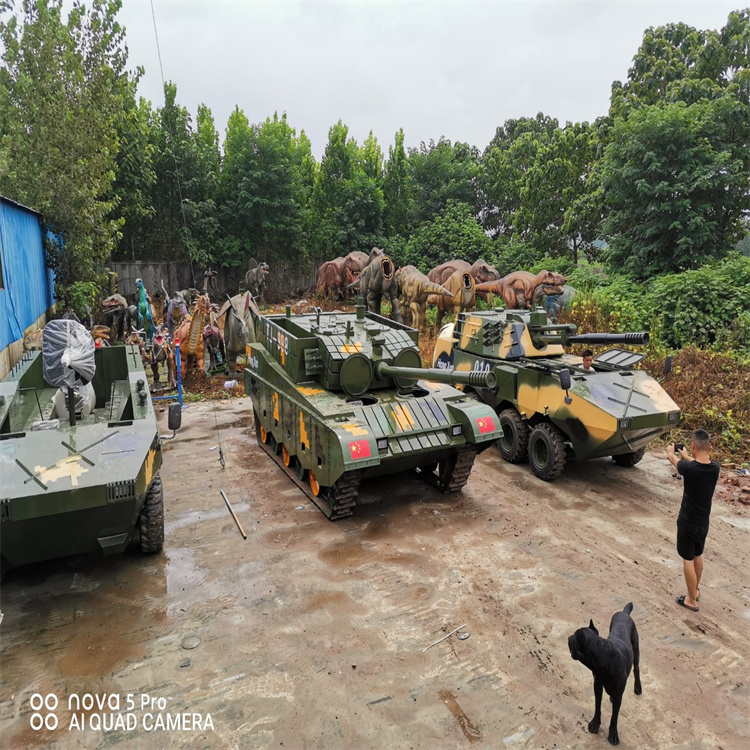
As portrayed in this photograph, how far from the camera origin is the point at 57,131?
13.7 m

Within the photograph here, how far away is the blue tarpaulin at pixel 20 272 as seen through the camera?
9133mm

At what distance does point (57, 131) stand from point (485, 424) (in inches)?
519

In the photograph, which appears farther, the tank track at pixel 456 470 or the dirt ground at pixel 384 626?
the tank track at pixel 456 470

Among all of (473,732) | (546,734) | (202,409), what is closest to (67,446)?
(473,732)

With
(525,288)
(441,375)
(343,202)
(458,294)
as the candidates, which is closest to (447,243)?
(343,202)

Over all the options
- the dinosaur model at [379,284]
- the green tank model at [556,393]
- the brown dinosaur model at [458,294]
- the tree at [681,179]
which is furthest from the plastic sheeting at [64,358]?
the tree at [681,179]

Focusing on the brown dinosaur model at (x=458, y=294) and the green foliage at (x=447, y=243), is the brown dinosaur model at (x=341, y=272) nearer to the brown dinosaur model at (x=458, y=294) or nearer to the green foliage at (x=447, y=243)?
the green foliage at (x=447, y=243)

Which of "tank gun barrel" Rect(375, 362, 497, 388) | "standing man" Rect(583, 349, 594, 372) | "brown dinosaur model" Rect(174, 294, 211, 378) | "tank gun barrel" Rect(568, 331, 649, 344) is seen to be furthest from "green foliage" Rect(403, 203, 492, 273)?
"tank gun barrel" Rect(375, 362, 497, 388)

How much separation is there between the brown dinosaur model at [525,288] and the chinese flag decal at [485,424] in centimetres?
906

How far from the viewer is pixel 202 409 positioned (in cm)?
1139

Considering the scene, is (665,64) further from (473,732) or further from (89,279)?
(473,732)

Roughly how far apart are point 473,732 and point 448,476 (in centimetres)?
378

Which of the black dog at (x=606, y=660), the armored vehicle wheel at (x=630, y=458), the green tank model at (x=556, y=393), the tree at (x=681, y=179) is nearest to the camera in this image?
the black dog at (x=606, y=660)

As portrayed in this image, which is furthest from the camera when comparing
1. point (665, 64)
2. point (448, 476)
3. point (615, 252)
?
point (665, 64)
